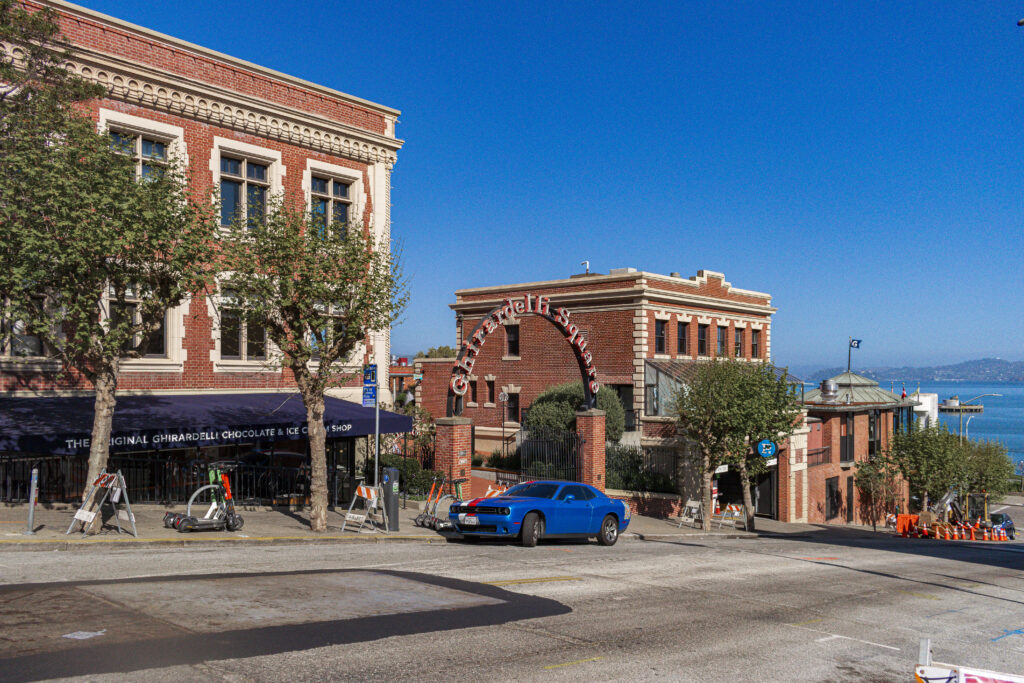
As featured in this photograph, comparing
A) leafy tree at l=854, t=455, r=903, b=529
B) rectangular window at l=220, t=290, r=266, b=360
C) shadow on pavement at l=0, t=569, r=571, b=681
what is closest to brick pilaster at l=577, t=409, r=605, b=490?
rectangular window at l=220, t=290, r=266, b=360

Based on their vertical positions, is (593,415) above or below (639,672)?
above

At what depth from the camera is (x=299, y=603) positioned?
10367 millimetres

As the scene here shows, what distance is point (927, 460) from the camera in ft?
137

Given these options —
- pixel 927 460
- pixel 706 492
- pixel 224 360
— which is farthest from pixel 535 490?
pixel 927 460

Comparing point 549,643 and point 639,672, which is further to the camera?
point 549,643

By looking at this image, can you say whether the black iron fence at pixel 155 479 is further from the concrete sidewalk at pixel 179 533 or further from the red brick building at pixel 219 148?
the red brick building at pixel 219 148

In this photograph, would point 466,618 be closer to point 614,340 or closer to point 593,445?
point 593,445

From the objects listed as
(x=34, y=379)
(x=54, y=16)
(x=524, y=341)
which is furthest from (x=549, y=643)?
(x=524, y=341)

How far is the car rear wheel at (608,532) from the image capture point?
19797mm

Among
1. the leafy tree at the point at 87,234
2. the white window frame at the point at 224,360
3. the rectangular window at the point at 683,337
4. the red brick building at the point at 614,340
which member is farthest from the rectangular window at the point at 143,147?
the rectangular window at the point at 683,337

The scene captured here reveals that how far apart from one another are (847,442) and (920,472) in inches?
154

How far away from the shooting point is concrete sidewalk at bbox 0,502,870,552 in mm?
13998

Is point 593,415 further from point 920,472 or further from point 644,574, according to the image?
point 920,472

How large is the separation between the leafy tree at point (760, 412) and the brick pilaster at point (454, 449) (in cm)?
962
